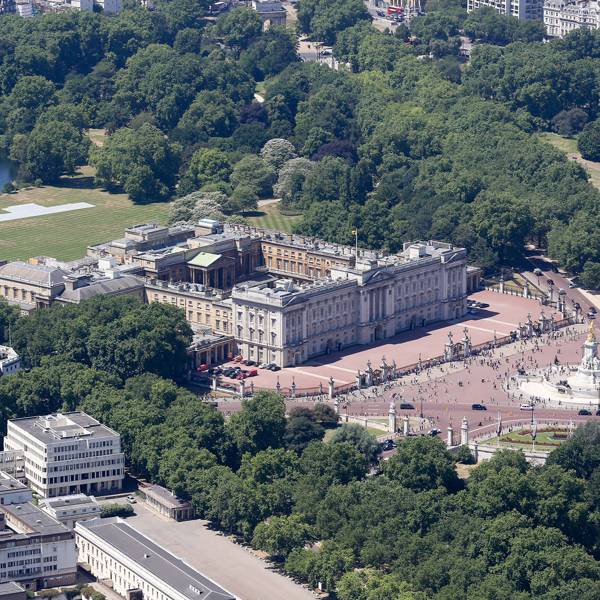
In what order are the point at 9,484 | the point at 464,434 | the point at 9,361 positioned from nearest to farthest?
the point at 9,484, the point at 464,434, the point at 9,361

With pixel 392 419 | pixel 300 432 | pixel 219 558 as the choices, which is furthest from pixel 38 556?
pixel 392 419

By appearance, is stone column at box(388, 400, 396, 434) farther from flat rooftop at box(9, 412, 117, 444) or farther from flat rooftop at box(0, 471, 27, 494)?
flat rooftop at box(0, 471, 27, 494)

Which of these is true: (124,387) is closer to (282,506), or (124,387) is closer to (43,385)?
(43,385)

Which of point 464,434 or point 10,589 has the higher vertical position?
point 464,434

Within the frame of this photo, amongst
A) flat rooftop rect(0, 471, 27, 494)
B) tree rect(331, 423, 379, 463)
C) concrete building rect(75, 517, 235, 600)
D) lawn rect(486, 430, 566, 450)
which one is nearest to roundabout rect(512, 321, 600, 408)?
lawn rect(486, 430, 566, 450)

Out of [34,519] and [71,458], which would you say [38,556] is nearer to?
[34,519]

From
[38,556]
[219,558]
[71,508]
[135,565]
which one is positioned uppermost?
[71,508]

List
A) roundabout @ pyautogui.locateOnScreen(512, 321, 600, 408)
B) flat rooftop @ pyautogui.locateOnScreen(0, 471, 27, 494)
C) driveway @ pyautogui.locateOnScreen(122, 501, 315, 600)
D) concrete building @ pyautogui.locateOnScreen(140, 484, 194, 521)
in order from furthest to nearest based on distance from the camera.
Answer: roundabout @ pyautogui.locateOnScreen(512, 321, 600, 408) → concrete building @ pyautogui.locateOnScreen(140, 484, 194, 521) → flat rooftop @ pyautogui.locateOnScreen(0, 471, 27, 494) → driveway @ pyautogui.locateOnScreen(122, 501, 315, 600)
